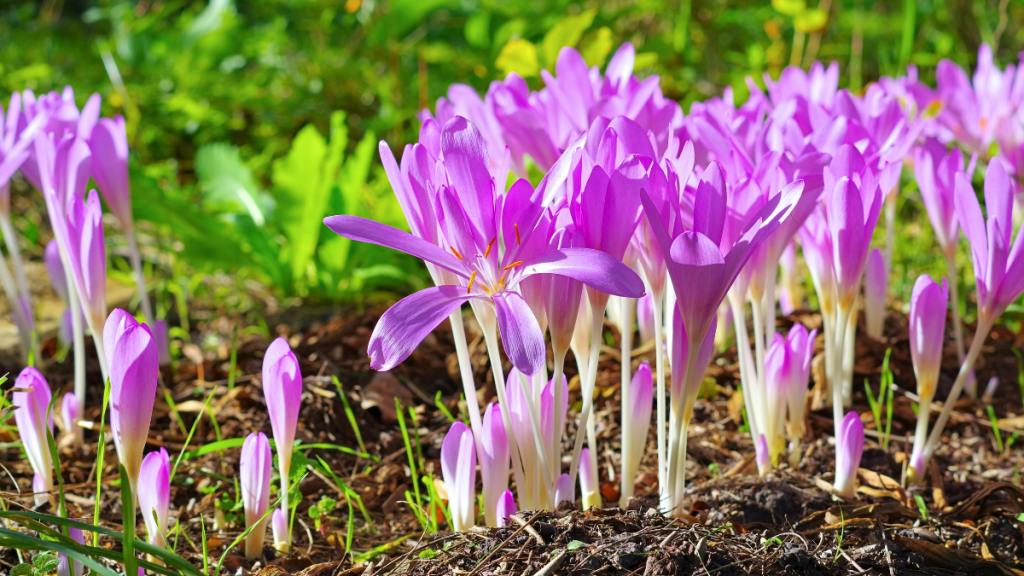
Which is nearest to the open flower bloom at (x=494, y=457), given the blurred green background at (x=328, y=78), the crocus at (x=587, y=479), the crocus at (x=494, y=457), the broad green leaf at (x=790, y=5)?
the crocus at (x=494, y=457)

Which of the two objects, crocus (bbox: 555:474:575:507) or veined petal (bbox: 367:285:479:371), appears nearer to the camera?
veined petal (bbox: 367:285:479:371)

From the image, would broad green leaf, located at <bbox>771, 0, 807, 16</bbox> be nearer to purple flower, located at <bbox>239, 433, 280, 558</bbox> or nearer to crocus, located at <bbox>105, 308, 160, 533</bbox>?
purple flower, located at <bbox>239, 433, 280, 558</bbox>

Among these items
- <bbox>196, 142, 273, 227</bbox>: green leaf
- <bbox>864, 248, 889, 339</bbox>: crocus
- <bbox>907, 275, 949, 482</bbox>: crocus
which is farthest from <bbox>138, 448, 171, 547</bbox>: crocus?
<bbox>196, 142, 273, 227</bbox>: green leaf

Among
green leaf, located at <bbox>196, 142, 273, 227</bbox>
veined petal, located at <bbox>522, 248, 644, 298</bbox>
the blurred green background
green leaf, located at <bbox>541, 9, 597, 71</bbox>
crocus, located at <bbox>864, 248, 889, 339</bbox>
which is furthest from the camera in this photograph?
green leaf, located at <bbox>196, 142, 273, 227</bbox>

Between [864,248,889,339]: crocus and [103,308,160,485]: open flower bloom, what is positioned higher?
[103,308,160,485]: open flower bloom

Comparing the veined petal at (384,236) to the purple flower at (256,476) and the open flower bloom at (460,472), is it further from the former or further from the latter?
the purple flower at (256,476)

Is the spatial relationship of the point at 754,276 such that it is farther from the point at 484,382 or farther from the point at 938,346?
the point at 484,382

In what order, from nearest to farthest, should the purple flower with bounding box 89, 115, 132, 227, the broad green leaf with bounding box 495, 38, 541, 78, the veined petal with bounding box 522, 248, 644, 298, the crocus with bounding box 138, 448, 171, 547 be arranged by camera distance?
the veined petal with bounding box 522, 248, 644, 298
the crocus with bounding box 138, 448, 171, 547
the purple flower with bounding box 89, 115, 132, 227
the broad green leaf with bounding box 495, 38, 541, 78
